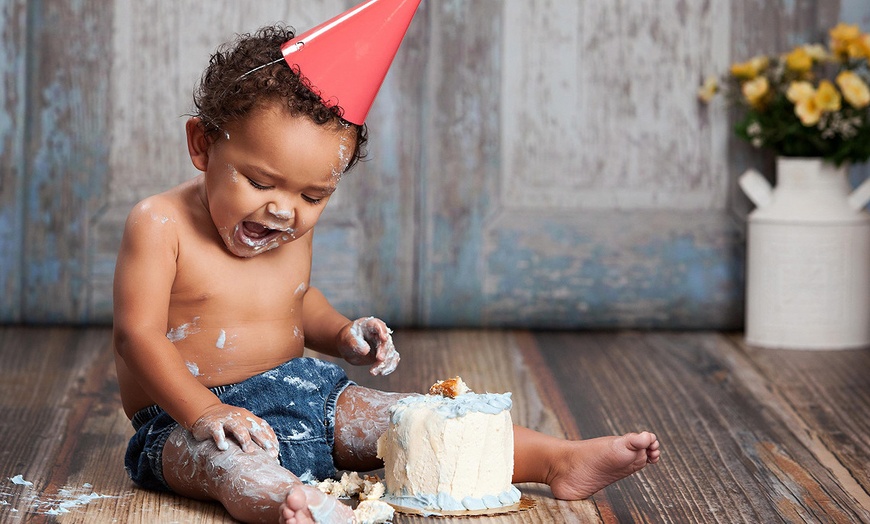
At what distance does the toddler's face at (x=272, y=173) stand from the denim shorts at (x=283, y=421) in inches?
7.8

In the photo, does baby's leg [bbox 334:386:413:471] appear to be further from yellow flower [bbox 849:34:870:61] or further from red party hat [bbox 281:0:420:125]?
yellow flower [bbox 849:34:870:61]

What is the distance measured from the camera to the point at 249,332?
1.51 m

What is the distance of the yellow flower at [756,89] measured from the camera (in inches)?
96.2

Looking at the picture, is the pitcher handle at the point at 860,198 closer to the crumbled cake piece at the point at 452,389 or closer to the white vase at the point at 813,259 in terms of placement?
the white vase at the point at 813,259

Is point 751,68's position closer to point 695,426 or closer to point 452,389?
point 695,426

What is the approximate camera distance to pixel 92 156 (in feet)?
8.27

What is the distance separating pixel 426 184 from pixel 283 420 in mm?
1223

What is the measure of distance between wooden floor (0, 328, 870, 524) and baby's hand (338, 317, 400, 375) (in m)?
0.26

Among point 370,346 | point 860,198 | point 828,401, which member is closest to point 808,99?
point 860,198

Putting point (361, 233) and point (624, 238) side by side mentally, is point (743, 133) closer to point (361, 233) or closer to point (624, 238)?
point (624, 238)

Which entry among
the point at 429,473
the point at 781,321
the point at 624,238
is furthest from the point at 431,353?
the point at 429,473

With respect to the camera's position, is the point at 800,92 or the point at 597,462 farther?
the point at 800,92

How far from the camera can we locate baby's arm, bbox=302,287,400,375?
1527mm

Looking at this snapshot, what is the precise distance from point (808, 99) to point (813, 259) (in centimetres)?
36
